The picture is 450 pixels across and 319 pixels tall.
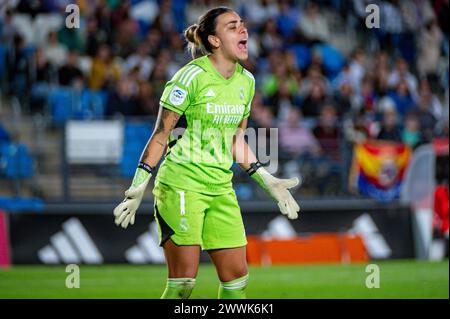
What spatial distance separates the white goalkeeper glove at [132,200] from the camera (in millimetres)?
7602

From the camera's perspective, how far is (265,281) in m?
13.7

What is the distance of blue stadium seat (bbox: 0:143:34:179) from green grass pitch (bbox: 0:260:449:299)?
4.61 feet

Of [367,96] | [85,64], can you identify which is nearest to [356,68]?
[367,96]

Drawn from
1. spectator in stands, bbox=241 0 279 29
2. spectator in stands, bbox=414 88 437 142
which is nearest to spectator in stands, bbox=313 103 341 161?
spectator in stands, bbox=414 88 437 142

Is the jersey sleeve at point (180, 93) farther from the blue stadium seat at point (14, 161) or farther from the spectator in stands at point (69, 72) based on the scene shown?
the spectator in stands at point (69, 72)

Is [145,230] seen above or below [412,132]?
below

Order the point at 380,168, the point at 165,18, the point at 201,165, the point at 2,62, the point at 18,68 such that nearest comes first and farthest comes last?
the point at 201,165 → the point at 380,168 → the point at 18,68 → the point at 2,62 → the point at 165,18

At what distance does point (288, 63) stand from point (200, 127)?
1168 cm

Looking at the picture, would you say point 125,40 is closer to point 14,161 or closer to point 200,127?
point 14,161

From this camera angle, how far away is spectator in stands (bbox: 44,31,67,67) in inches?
713

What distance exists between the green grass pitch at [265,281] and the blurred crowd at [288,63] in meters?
2.44

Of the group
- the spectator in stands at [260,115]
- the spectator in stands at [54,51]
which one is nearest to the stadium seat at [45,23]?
the spectator in stands at [54,51]
